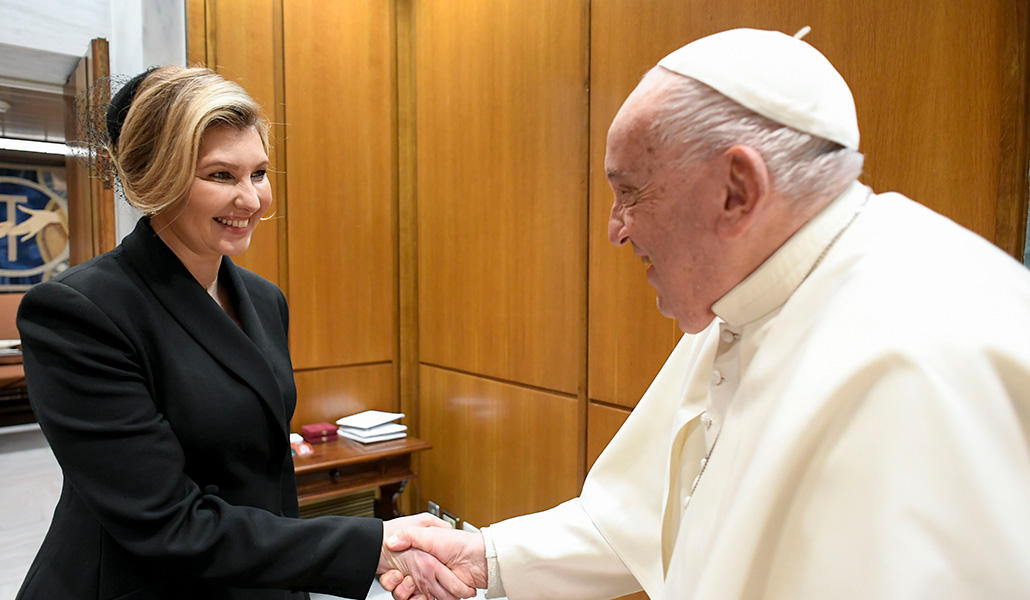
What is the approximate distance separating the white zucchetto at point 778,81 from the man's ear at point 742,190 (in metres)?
0.07

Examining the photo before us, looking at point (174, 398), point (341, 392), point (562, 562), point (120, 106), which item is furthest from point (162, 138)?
point (341, 392)

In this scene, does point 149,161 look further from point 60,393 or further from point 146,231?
point 60,393

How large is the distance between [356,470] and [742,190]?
3163 mm

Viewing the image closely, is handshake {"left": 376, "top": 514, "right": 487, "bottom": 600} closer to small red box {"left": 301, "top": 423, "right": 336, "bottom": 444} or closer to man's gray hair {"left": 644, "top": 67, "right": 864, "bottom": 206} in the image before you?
man's gray hair {"left": 644, "top": 67, "right": 864, "bottom": 206}

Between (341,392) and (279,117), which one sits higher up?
(279,117)

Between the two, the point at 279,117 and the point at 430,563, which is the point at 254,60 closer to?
the point at 279,117

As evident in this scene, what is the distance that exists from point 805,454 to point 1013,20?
1499 millimetres

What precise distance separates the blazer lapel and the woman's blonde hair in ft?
0.28

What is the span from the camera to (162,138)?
54.5 inches

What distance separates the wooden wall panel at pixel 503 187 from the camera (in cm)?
307

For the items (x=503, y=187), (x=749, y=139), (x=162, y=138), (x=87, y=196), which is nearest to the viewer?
(x=749, y=139)

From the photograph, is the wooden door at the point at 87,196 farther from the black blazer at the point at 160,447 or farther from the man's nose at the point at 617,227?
the man's nose at the point at 617,227

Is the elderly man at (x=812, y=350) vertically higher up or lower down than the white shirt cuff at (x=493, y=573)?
higher up

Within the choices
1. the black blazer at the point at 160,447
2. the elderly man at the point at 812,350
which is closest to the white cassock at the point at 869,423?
the elderly man at the point at 812,350
